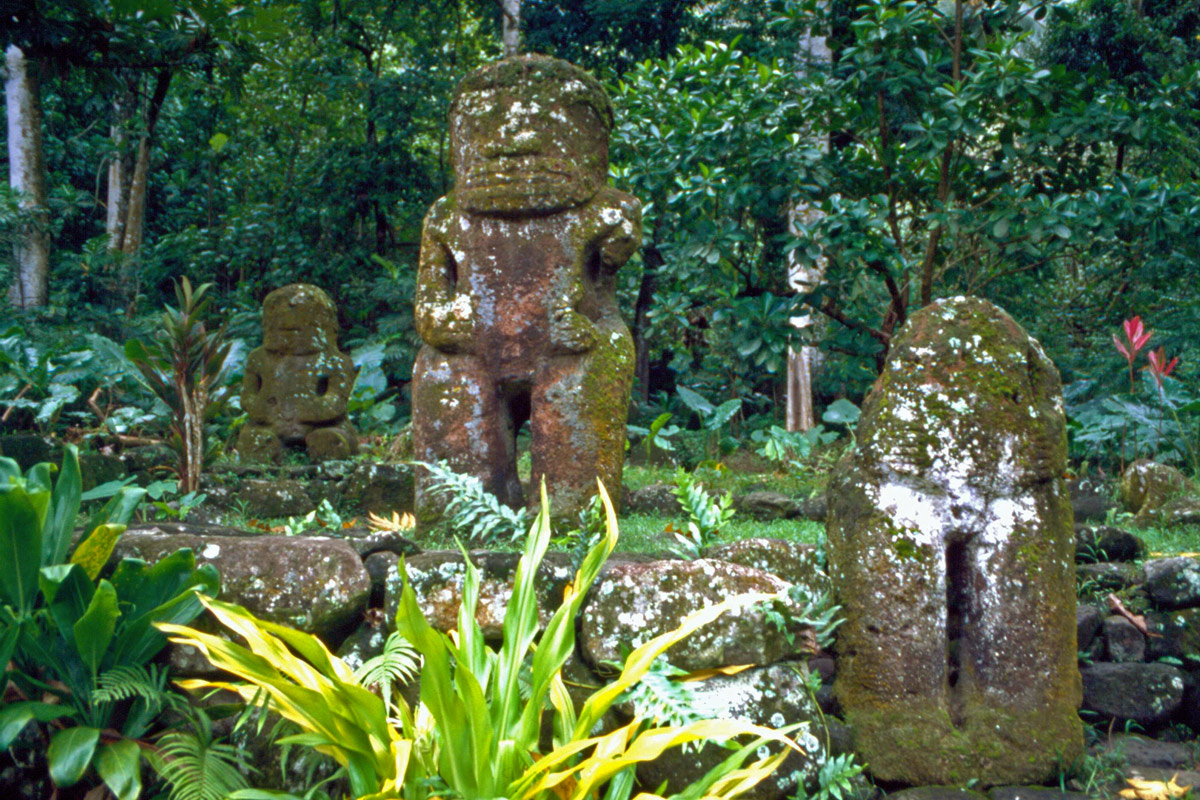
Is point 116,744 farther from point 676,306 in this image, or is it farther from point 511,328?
point 676,306

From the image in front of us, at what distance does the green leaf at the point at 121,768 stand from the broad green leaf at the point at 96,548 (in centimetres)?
48

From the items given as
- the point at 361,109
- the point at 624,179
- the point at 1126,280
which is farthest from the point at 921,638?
the point at 361,109

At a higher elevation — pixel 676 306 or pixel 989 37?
pixel 989 37

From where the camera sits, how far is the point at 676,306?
609 cm

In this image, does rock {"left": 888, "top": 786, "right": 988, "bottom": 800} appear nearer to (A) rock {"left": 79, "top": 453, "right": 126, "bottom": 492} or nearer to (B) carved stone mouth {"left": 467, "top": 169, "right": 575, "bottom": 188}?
(B) carved stone mouth {"left": 467, "top": 169, "right": 575, "bottom": 188}

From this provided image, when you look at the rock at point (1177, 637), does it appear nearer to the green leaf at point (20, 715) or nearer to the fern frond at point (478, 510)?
the fern frond at point (478, 510)

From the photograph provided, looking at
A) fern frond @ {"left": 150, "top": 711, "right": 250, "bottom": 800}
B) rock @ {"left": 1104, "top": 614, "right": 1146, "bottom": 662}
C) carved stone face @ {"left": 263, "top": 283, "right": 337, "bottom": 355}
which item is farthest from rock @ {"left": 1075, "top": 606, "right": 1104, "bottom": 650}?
carved stone face @ {"left": 263, "top": 283, "right": 337, "bottom": 355}

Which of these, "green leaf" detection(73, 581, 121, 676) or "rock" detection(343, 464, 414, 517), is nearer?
"green leaf" detection(73, 581, 121, 676)

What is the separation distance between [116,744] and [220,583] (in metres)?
0.51

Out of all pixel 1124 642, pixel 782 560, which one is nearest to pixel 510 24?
pixel 782 560

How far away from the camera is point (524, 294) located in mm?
4227

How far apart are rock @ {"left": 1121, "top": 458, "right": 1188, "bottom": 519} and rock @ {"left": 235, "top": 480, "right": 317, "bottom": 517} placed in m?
4.88

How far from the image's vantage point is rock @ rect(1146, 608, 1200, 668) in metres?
3.39

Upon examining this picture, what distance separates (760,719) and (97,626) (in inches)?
71.7
